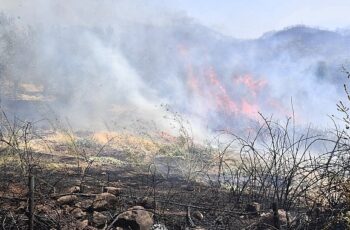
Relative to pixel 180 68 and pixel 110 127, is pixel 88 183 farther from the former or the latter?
pixel 180 68

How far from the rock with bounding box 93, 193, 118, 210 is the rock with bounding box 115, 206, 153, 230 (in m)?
0.69

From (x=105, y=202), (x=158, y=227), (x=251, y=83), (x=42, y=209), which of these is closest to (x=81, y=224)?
(x=42, y=209)

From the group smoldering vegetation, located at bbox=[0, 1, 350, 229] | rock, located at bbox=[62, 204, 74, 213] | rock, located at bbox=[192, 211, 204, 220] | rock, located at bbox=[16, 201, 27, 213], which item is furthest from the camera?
smoldering vegetation, located at bbox=[0, 1, 350, 229]

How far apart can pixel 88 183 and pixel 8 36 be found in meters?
27.7

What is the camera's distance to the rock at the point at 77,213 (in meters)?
5.30

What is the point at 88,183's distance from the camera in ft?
25.8

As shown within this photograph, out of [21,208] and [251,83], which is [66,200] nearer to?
[21,208]

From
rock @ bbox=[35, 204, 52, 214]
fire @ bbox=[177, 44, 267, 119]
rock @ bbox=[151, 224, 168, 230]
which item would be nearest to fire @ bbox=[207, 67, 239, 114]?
fire @ bbox=[177, 44, 267, 119]

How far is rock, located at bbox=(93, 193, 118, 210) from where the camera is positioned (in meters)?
5.64

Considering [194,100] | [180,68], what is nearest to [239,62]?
[180,68]

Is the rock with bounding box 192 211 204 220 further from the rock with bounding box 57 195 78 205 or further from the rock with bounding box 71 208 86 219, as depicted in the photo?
the rock with bounding box 57 195 78 205

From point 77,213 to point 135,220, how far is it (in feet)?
3.18

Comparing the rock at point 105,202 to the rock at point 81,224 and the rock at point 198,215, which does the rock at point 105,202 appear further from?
the rock at point 198,215

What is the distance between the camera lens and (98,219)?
5211mm
